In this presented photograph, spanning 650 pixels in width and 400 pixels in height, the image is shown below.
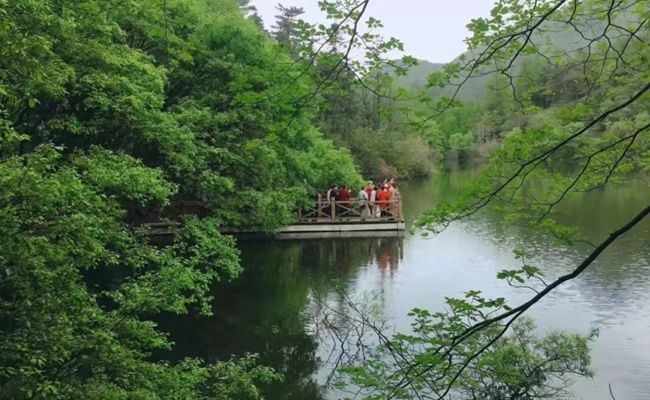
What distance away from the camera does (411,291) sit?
15031 mm

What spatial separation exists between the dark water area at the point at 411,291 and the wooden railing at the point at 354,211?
94 cm

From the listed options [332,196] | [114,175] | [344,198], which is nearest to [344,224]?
[344,198]

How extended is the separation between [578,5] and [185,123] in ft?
33.3

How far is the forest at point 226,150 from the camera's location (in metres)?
3.04

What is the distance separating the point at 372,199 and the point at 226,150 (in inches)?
400

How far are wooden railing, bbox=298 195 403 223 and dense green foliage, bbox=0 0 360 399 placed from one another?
6.08 metres

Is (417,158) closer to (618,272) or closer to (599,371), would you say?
(618,272)

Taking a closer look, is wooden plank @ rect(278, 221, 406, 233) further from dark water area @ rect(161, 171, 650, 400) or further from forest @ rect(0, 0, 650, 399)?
forest @ rect(0, 0, 650, 399)

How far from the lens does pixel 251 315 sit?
13531 mm

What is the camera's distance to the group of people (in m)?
22.0

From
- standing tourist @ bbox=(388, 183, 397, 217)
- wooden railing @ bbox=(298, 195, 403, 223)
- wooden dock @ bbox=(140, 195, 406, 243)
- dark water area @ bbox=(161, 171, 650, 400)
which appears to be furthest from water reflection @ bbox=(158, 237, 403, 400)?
standing tourist @ bbox=(388, 183, 397, 217)

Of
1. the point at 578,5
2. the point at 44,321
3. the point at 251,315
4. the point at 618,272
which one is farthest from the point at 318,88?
the point at 618,272

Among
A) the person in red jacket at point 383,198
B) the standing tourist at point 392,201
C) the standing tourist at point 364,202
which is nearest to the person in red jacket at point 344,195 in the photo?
the standing tourist at point 364,202

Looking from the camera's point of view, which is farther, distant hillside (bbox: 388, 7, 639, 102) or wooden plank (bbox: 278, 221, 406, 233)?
wooden plank (bbox: 278, 221, 406, 233)
